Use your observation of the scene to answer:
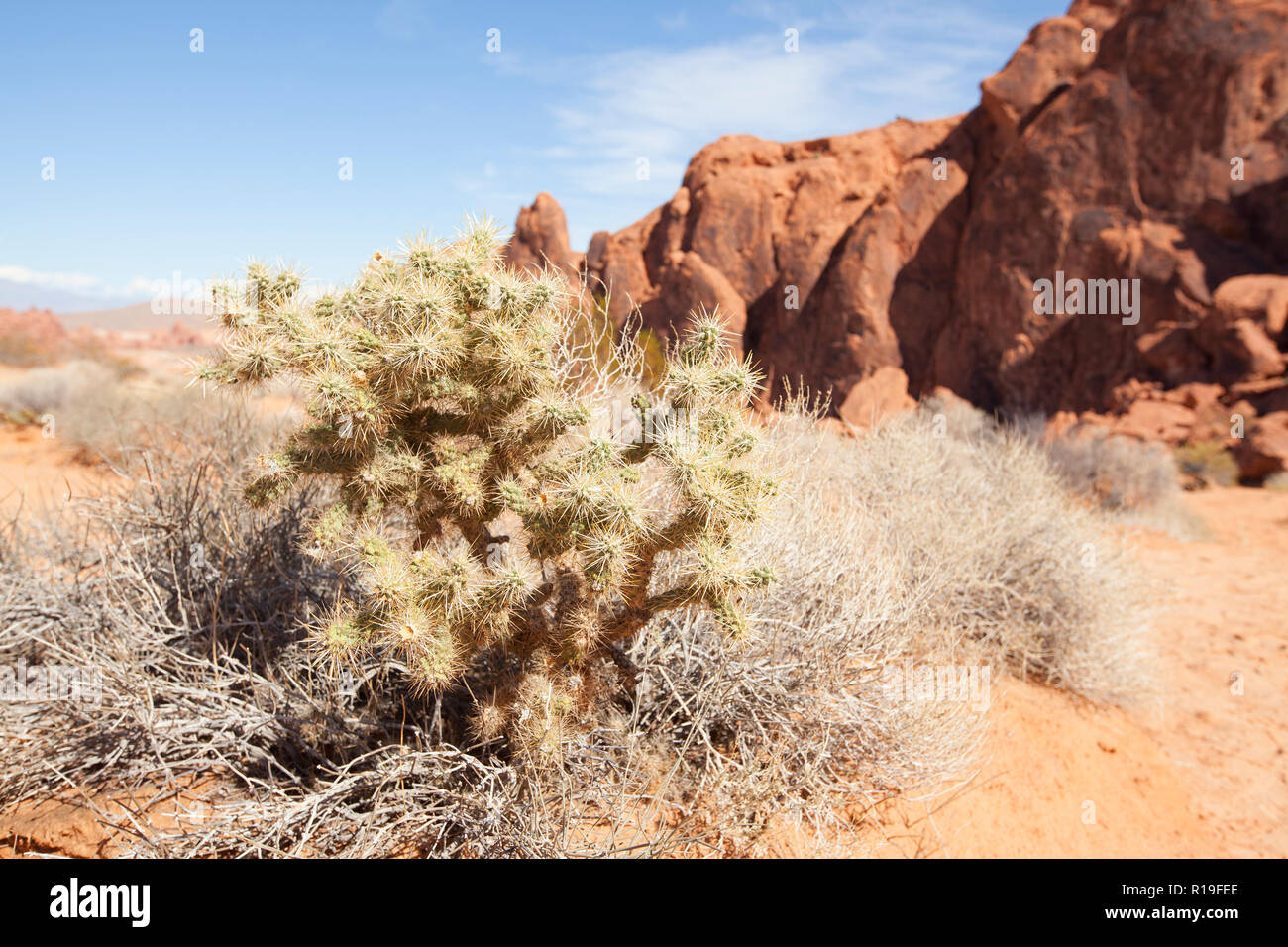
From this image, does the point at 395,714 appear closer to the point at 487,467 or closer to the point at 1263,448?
the point at 487,467

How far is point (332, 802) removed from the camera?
282 cm

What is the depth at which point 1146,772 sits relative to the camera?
4.83 metres

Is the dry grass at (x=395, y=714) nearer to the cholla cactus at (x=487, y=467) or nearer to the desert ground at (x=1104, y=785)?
the desert ground at (x=1104, y=785)

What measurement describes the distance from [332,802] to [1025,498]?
5970 millimetres

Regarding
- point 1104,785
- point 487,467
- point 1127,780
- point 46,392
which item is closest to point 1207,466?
point 1127,780

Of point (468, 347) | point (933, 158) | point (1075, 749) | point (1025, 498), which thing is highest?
point (933, 158)

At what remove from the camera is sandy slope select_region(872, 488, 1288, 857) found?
147 inches

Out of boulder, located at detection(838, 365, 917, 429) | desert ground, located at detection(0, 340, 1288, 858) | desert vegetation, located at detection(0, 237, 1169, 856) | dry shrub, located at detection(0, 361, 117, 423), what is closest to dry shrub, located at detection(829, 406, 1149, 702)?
desert ground, located at detection(0, 340, 1288, 858)

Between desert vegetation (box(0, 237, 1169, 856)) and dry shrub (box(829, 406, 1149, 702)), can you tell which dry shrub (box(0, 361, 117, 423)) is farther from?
dry shrub (box(829, 406, 1149, 702))

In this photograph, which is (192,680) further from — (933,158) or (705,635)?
Result: (933,158)

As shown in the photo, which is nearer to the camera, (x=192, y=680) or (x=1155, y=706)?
(x=192, y=680)

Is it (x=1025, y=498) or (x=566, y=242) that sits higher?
(x=566, y=242)

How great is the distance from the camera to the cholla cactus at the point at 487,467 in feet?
8.07
